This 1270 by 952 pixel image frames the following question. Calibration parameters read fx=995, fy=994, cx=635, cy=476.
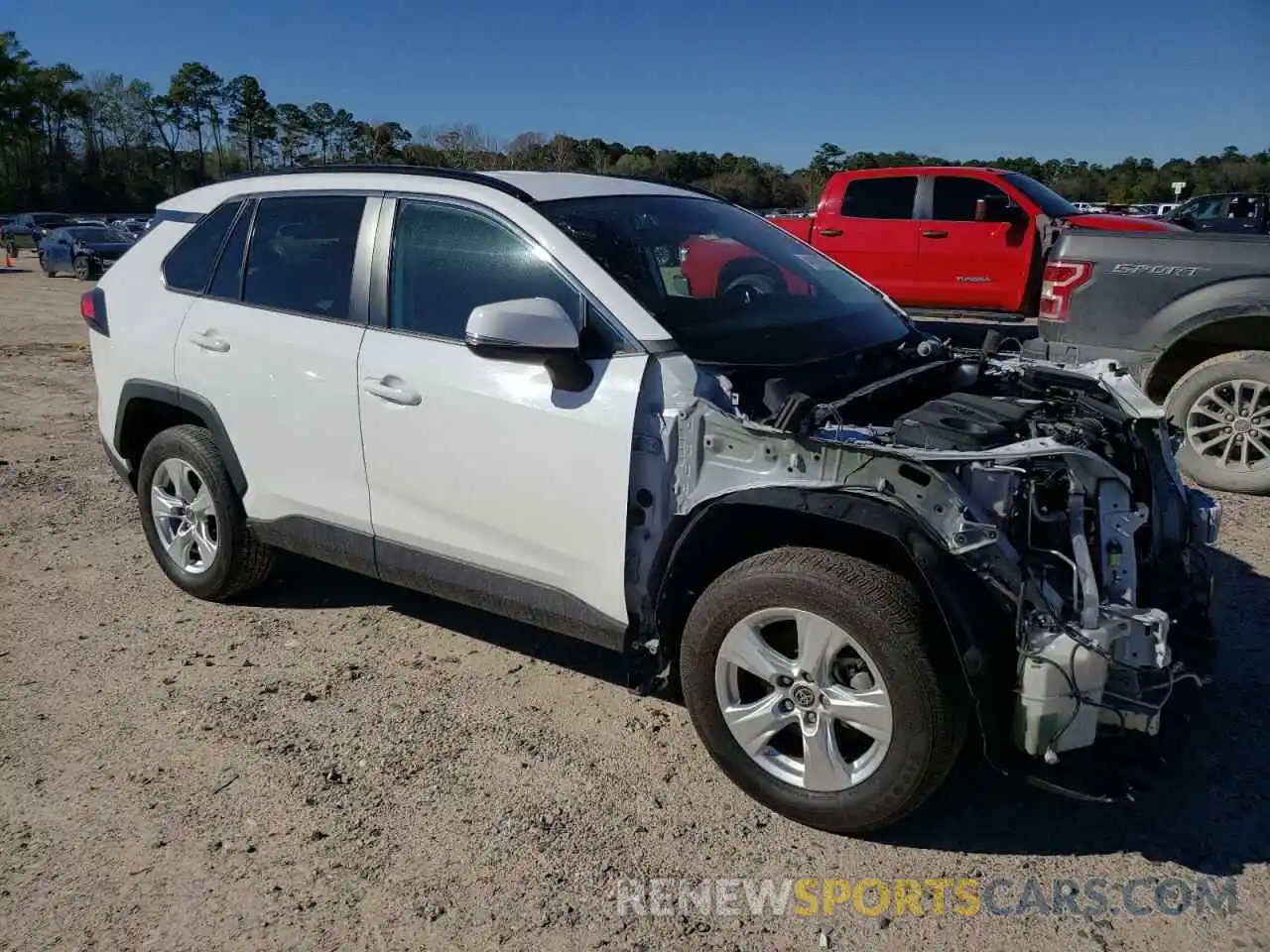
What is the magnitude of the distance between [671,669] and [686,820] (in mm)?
474

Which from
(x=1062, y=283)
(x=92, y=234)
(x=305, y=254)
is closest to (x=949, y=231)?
(x=1062, y=283)

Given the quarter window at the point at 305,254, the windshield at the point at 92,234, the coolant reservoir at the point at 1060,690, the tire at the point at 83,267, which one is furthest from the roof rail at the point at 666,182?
the windshield at the point at 92,234

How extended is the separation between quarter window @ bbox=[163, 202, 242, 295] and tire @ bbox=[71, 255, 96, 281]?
2535 centimetres

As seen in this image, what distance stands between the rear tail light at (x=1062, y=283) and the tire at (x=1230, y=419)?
0.83m

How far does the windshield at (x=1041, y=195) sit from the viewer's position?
10.4 metres

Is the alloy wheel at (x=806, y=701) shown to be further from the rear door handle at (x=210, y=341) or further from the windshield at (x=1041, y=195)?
the windshield at (x=1041, y=195)

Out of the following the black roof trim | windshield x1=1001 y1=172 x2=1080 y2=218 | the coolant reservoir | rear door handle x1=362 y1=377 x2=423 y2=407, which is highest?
the black roof trim

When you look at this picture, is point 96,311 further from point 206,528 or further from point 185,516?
point 206,528

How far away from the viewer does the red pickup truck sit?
400 inches

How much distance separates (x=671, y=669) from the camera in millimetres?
3250

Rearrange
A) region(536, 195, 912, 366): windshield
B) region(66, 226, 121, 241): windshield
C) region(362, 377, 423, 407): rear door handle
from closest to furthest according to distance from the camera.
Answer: region(536, 195, 912, 366): windshield → region(362, 377, 423, 407): rear door handle → region(66, 226, 121, 241): windshield

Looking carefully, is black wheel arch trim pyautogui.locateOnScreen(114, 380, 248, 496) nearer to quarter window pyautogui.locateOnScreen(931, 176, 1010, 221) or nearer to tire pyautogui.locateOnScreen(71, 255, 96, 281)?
quarter window pyautogui.locateOnScreen(931, 176, 1010, 221)

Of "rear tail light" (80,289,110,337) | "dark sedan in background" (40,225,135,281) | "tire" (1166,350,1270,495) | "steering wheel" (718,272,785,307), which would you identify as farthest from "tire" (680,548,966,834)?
"dark sedan in background" (40,225,135,281)

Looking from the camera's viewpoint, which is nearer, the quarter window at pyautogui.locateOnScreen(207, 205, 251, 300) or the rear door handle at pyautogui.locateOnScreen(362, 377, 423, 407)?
the rear door handle at pyautogui.locateOnScreen(362, 377, 423, 407)
